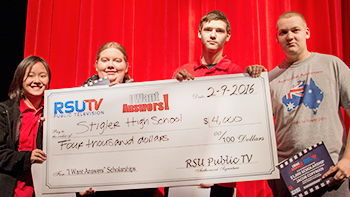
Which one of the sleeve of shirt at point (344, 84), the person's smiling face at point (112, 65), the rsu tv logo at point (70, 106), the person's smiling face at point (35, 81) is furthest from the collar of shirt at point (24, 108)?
the sleeve of shirt at point (344, 84)

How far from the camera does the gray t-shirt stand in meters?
1.51

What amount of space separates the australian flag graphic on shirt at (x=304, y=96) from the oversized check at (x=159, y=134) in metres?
0.15

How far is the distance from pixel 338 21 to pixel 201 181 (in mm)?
1952

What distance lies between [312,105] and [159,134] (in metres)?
0.91

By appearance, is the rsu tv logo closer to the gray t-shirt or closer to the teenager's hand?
the teenager's hand

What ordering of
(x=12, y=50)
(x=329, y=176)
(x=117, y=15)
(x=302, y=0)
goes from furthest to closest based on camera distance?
(x=12, y=50) < (x=117, y=15) < (x=302, y=0) < (x=329, y=176)

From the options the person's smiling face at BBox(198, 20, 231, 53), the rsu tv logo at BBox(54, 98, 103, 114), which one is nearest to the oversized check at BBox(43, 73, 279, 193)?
the rsu tv logo at BBox(54, 98, 103, 114)

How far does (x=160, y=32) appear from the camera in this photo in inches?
105

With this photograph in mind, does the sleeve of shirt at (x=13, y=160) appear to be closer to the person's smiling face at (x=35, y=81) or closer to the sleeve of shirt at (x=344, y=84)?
the person's smiling face at (x=35, y=81)

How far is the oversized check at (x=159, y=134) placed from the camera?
1.54 m

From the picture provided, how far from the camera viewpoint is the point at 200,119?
1.60 metres

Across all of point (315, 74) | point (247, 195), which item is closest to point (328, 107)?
A: point (315, 74)

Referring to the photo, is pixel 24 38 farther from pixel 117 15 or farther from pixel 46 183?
pixel 46 183

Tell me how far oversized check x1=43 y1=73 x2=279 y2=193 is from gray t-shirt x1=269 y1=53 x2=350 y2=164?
0.13 m
